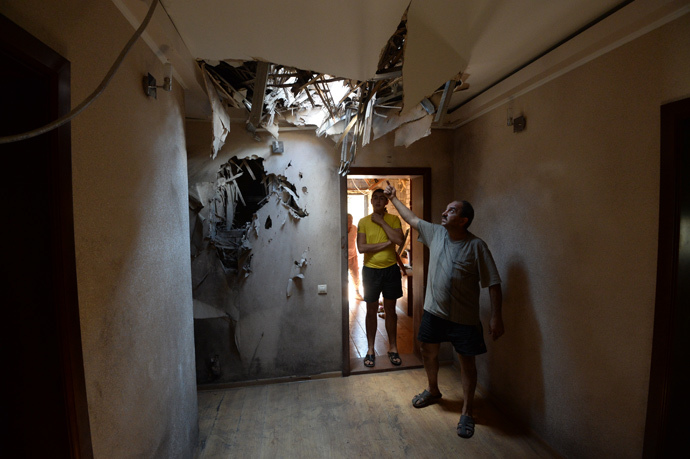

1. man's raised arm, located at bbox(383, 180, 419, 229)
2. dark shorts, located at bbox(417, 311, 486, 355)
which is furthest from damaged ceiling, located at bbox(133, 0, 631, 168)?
dark shorts, located at bbox(417, 311, 486, 355)

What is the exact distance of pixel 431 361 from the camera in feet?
7.97

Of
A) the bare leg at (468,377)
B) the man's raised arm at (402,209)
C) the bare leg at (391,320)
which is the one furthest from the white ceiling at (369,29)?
the bare leg at (391,320)

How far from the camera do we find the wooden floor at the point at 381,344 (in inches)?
120

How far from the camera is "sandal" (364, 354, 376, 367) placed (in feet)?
9.93

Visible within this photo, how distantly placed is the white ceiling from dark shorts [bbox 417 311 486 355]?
152cm

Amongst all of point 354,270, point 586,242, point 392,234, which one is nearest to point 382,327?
point 392,234

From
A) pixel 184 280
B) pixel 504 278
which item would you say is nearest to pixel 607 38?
pixel 504 278

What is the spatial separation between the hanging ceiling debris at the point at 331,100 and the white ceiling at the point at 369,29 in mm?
144

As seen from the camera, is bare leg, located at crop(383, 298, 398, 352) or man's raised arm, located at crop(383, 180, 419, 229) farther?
bare leg, located at crop(383, 298, 398, 352)

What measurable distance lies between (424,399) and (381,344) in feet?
4.02

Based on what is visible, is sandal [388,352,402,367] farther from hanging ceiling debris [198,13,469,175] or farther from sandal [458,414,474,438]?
hanging ceiling debris [198,13,469,175]

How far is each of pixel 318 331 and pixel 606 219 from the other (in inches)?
87.3

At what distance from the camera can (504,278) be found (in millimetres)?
2322

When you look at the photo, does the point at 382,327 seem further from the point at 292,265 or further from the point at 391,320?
the point at 292,265
